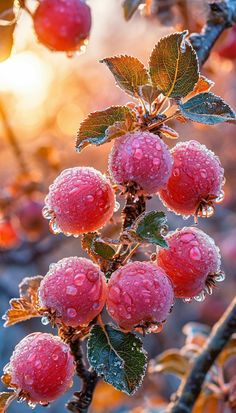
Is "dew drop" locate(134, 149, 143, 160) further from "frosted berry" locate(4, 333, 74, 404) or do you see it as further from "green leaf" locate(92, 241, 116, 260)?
"frosted berry" locate(4, 333, 74, 404)

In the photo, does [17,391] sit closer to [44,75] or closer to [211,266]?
[211,266]

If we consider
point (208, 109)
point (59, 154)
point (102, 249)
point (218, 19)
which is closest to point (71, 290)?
point (102, 249)

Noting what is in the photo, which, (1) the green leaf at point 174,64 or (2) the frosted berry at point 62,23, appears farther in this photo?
(2) the frosted berry at point 62,23

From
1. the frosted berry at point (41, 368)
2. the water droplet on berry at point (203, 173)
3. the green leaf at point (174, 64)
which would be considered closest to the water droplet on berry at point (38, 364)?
the frosted berry at point (41, 368)

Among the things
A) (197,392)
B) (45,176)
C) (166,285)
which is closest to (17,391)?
(166,285)

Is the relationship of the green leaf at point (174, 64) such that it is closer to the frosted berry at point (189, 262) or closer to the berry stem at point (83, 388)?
the frosted berry at point (189, 262)

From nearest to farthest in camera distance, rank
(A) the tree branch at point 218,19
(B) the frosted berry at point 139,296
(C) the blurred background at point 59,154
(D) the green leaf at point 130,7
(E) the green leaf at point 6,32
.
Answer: (B) the frosted berry at point 139,296
(E) the green leaf at point 6,32
(D) the green leaf at point 130,7
(A) the tree branch at point 218,19
(C) the blurred background at point 59,154
